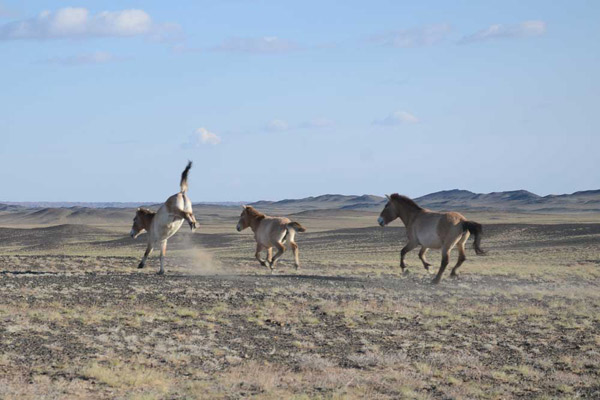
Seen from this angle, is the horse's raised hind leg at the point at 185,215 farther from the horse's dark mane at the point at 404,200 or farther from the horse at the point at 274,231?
the horse's dark mane at the point at 404,200

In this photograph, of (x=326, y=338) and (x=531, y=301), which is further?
(x=531, y=301)

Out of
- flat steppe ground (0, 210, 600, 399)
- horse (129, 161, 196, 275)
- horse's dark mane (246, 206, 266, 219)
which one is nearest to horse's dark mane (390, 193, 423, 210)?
flat steppe ground (0, 210, 600, 399)

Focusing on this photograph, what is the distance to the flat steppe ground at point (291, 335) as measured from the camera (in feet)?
34.8

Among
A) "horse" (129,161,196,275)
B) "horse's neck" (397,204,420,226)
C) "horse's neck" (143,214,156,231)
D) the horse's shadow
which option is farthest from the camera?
"horse's neck" (143,214,156,231)

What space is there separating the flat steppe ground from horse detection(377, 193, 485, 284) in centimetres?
103

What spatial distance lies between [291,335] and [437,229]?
7649mm

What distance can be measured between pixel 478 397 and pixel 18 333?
23.6 ft

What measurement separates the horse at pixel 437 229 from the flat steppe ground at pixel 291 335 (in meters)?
1.03

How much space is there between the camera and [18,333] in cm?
1297

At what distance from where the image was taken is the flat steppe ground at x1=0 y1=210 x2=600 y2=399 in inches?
417

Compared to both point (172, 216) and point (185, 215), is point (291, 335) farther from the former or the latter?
point (172, 216)

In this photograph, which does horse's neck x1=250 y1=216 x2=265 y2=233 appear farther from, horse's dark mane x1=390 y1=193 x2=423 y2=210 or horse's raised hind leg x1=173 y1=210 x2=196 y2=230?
horse's dark mane x1=390 y1=193 x2=423 y2=210

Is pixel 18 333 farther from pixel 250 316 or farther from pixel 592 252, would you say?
pixel 592 252

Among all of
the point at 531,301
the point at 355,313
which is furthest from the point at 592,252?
the point at 355,313
